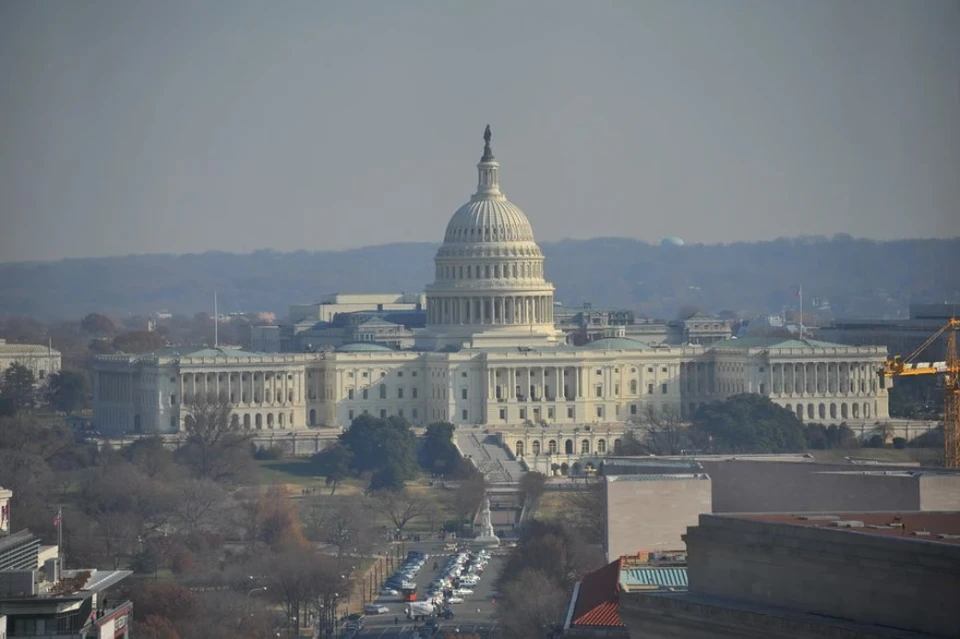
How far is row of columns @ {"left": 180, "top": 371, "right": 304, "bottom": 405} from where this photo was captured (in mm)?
159000

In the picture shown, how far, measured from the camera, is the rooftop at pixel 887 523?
4194 cm

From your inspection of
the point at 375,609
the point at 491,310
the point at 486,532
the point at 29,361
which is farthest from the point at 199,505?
the point at 29,361

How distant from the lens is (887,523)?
146ft

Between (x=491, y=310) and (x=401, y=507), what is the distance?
50376 millimetres

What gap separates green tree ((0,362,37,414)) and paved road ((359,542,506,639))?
67.9m

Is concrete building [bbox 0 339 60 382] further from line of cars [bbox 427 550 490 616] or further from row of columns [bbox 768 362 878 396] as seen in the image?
line of cars [bbox 427 550 490 616]

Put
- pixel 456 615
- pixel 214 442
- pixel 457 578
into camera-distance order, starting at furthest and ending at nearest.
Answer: pixel 214 442 → pixel 457 578 → pixel 456 615

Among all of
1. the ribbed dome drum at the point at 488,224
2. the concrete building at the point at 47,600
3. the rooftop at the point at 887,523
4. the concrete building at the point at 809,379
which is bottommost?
the concrete building at the point at 47,600

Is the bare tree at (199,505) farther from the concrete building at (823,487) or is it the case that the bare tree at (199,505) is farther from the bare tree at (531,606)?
the concrete building at (823,487)

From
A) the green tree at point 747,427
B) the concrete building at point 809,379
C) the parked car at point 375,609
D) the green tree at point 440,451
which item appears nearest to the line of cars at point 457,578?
the parked car at point 375,609

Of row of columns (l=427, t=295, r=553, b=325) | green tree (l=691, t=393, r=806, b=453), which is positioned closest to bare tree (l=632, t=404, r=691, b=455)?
green tree (l=691, t=393, r=806, b=453)

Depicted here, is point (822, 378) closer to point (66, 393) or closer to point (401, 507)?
point (66, 393)

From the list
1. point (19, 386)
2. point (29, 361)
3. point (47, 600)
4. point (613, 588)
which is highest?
point (29, 361)

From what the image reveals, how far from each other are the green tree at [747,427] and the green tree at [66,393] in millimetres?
38097
